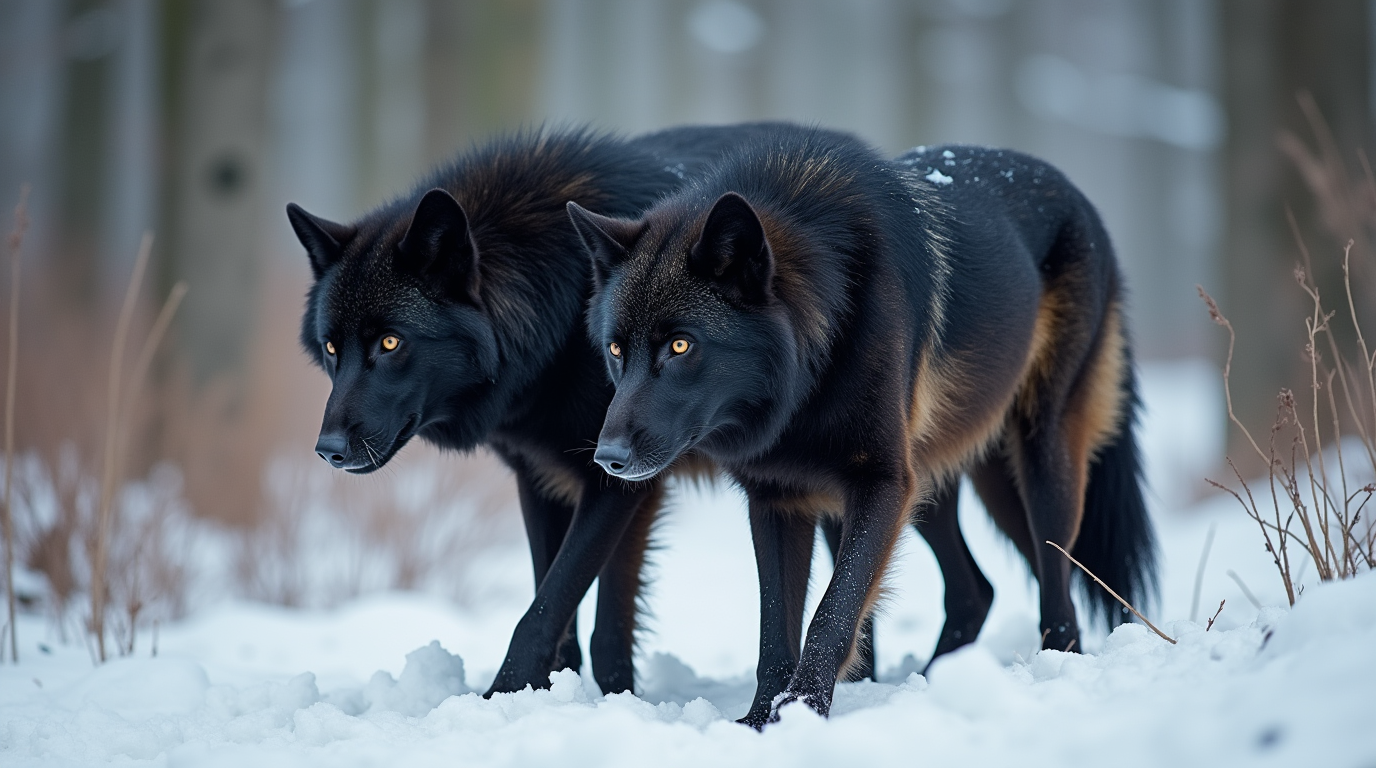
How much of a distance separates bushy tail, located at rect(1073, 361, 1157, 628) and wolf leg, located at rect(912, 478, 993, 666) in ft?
1.46

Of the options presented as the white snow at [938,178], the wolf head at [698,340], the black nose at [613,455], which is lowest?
the black nose at [613,455]

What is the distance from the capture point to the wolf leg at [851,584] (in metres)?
2.72

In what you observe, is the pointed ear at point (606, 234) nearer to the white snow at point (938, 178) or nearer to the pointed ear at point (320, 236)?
the pointed ear at point (320, 236)

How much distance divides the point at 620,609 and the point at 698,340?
1.36 metres

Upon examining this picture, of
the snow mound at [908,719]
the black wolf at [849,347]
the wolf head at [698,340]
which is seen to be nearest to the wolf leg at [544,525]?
the snow mound at [908,719]

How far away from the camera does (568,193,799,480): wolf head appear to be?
2713mm

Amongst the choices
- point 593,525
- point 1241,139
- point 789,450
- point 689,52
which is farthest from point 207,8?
point 689,52

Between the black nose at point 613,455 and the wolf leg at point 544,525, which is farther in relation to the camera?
the wolf leg at point 544,525

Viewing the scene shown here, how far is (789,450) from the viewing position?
2998mm

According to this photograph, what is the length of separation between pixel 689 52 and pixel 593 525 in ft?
72.8

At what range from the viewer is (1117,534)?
4191 mm

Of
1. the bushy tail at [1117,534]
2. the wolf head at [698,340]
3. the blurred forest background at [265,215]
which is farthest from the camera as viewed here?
the blurred forest background at [265,215]

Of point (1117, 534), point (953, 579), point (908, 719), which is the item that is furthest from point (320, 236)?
point (1117, 534)

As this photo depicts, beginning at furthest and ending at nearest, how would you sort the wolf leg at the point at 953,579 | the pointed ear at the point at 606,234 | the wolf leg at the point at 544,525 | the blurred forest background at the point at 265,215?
1. the blurred forest background at the point at 265,215
2. the wolf leg at the point at 953,579
3. the wolf leg at the point at 544,525
4. the pointed ear at the point at 606,234
